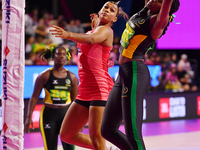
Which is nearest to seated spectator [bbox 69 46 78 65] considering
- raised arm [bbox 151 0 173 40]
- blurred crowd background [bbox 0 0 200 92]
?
blurred crowd background [bbox 0 0 200 92]

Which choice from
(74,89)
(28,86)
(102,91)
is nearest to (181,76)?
(28,86)

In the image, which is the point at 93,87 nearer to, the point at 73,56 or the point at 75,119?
the point at 75,119

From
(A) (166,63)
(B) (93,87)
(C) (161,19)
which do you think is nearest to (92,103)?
(B) (93,87)

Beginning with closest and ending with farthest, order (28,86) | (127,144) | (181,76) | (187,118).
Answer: (127,144) → (28,86) → (187,118) → (181,76)

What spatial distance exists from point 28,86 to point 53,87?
3.02 meters

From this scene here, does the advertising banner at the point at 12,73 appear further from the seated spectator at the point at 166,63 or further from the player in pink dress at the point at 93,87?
the seated spectator at the point at 166,63

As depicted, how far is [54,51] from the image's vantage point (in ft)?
13.9

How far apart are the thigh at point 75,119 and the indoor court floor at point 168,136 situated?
2.05 meters

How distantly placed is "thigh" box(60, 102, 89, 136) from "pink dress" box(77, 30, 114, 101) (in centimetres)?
12

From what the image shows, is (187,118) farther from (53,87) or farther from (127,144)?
(127,144)

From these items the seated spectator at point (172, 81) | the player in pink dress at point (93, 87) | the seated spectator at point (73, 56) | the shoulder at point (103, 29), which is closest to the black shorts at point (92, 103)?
the player in pink dress at point (93, 87)

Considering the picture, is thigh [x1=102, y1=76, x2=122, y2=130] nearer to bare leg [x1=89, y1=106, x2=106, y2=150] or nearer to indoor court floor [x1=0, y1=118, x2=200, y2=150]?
bare leg [x1=89, y1=106, x2=106, y2=150]

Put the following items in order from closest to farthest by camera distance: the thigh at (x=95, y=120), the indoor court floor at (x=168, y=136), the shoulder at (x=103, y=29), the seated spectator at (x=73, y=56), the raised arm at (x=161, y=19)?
the raised arm at (x=161, y=19) → the shoulder at (x=103, y=29) → the thigh at (x=95, y=120) → the indoor court floor at (x=168, y=136) → the seated spectator at (x=73, y=56)

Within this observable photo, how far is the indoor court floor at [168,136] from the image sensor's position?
17.7ft
